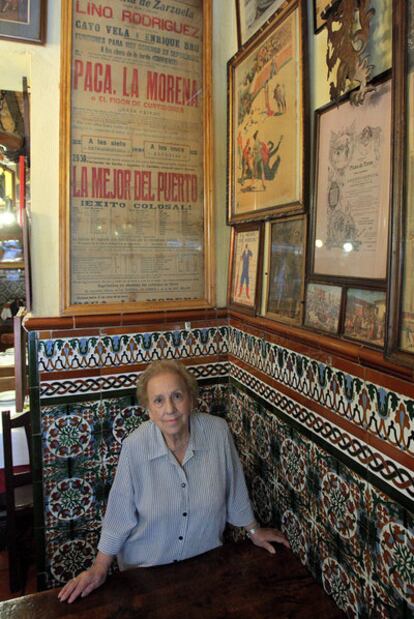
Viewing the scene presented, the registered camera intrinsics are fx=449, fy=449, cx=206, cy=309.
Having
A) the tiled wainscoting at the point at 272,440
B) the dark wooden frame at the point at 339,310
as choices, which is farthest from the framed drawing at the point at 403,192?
the dark wooden frame at the point at 339,310

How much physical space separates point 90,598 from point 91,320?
1.07m

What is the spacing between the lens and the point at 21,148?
281 cm

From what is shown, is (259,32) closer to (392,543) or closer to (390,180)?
(390,180)

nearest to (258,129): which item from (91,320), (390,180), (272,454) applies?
(390,180)

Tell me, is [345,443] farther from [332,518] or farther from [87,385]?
[87,385]

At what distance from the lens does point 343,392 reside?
1.33m

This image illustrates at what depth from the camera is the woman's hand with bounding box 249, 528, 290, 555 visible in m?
1.62

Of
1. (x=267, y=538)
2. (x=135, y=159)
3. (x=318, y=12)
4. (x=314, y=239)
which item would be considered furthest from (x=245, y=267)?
(x=267, y=538)

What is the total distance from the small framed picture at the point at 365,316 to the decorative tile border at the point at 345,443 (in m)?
0.29

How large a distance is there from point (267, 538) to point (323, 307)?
0.88m

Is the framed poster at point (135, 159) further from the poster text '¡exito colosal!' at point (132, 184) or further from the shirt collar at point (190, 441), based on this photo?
the shirt collar at point (190, 441)

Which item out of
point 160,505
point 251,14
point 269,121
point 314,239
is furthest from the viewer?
point 251,14

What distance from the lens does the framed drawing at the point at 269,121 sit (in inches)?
60.3

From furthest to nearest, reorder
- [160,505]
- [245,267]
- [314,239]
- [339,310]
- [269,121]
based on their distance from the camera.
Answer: [245,267] → [269,121] → [160,505] → [314,239] → [339,310]
